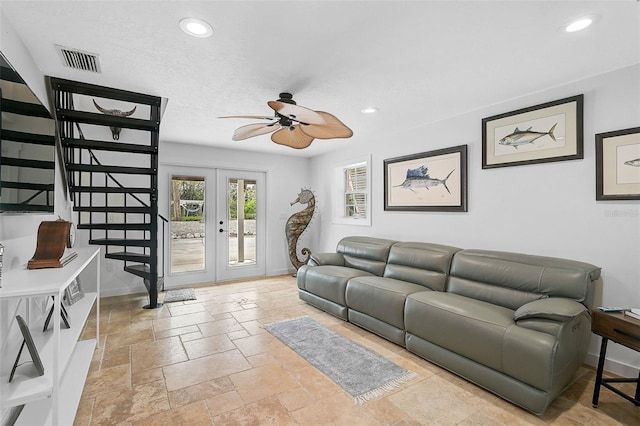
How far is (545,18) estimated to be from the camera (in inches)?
69.7

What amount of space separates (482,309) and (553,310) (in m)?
0.49

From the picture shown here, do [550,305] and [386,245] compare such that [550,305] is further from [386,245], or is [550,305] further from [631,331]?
[386,245]

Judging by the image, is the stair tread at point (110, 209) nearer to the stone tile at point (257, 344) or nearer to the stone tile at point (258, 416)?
the stone tile at point (257, 344)

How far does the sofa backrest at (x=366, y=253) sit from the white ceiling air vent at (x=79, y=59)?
11.2 ft

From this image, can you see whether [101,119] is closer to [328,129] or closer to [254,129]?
[254,129]

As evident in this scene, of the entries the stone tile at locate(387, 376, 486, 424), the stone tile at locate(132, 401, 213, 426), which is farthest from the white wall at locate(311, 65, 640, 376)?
the stone tile at locate(132, 401, 213, 426)

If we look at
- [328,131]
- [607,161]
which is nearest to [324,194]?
[328,131]

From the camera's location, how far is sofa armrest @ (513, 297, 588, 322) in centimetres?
199

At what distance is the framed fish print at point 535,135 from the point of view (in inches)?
104

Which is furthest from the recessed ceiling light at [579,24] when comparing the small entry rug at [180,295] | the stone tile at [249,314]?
the small entry rug at [180,295]

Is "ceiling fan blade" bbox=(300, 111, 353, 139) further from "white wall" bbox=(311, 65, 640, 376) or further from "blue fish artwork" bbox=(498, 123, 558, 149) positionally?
"blue fish artwork" bbox=(498, 123, 558, 149)

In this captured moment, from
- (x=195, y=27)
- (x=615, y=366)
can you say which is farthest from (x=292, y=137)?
(x=615, y=366)

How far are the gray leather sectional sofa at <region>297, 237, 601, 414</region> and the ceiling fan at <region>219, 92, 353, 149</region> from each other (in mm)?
1652

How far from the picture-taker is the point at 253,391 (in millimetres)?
2215
